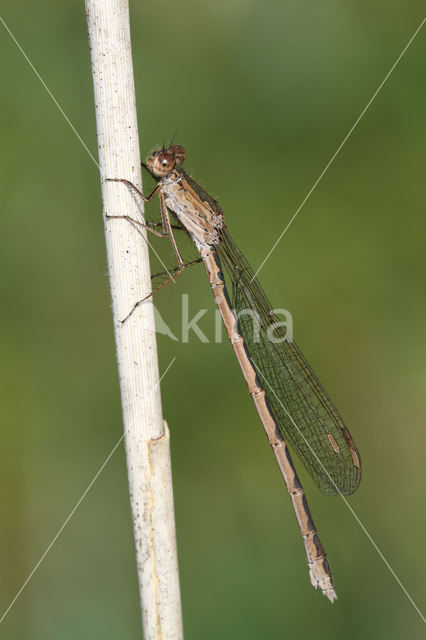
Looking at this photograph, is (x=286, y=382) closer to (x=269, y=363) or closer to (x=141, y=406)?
(x=269, y=363)

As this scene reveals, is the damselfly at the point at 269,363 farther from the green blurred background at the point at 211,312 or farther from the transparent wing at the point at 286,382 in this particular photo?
the green blurred background at the point at 211,312

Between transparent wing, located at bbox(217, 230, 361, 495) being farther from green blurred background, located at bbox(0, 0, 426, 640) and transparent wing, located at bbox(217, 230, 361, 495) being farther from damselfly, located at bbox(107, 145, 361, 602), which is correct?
green blurred background, located at bbox(0, 0, 426, 640)

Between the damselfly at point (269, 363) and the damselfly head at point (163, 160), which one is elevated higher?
the damselfly head at point (163, 160)

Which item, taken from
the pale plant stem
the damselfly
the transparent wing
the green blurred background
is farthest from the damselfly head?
the pale plant stem

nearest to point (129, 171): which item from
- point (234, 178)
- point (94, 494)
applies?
point (234, 178)

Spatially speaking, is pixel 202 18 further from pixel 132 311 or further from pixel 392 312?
pixel 132 311

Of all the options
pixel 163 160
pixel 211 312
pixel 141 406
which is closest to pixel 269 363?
pixel 211 312

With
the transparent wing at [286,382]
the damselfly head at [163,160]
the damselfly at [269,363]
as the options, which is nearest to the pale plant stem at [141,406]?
the damselfly head at [163,160]

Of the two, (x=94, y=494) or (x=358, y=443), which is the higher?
(x=94, y=494)
